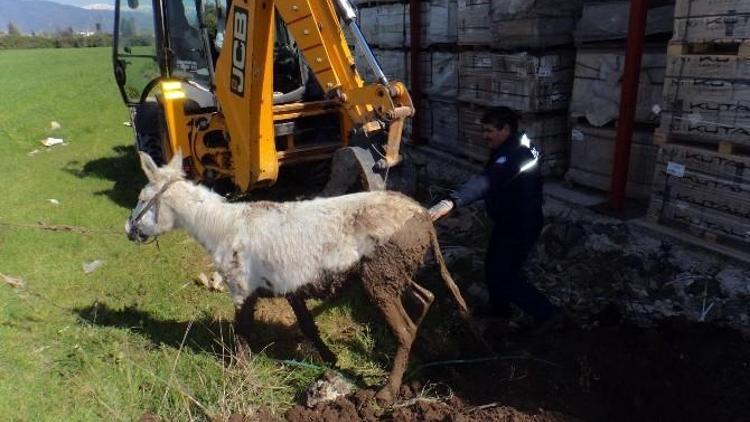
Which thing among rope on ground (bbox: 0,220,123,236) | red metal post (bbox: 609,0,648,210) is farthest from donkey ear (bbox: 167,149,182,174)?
red metal post (bbox: 609,0,648,210)

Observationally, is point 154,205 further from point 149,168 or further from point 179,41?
point 179,41

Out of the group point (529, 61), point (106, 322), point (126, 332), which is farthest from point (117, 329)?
point (529, 61)

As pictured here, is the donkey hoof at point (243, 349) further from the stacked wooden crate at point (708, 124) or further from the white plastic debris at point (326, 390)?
the stacked wooden crate at point (708, 124)

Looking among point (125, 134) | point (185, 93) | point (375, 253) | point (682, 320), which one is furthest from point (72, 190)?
point (682, 320)

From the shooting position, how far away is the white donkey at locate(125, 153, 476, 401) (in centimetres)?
384

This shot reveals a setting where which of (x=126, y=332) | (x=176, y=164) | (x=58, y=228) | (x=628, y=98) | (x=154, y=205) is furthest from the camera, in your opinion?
(x=58, y=228)

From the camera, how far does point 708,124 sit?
183 inches

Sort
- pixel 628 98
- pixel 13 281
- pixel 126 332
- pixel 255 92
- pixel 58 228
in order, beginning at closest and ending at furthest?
pixel 126 332
pixel 628 98
pixel 13 281
pixel 255 92
pixel 58 228

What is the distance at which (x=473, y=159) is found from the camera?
7.65 metres

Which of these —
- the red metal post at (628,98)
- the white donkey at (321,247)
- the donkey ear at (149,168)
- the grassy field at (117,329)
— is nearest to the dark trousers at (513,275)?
the white donkey at (321,247)

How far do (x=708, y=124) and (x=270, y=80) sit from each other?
4.08m

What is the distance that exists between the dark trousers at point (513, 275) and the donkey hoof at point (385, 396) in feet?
4.39

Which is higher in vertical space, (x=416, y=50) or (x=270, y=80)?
(x=416, y=50)

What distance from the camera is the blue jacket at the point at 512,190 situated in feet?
13.9
